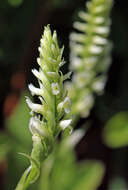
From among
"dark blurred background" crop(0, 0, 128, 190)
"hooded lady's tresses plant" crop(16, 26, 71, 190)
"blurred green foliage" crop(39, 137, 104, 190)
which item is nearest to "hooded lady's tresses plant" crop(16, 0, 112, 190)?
"hooded lady's tresses plant" crop(16, 26, 71, 190)

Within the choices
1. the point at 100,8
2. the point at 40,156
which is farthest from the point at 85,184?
the point at 40,156

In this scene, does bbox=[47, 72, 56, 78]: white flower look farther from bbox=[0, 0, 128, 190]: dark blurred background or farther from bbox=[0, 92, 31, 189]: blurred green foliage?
bbox=[0, 0, 128, 190]: dark blurred background

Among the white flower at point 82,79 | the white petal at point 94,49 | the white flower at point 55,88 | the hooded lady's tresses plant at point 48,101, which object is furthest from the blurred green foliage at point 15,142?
the white flower at point 55,88

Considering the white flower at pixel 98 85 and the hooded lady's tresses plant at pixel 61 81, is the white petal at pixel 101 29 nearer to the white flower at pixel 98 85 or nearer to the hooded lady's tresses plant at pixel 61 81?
the hooded lady's tresses plant at pixel 61 81

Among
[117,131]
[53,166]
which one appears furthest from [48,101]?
[117,131]

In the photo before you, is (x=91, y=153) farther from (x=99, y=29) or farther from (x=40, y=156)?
(x=40, y=156)

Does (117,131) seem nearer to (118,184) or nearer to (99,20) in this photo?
(118,184)
